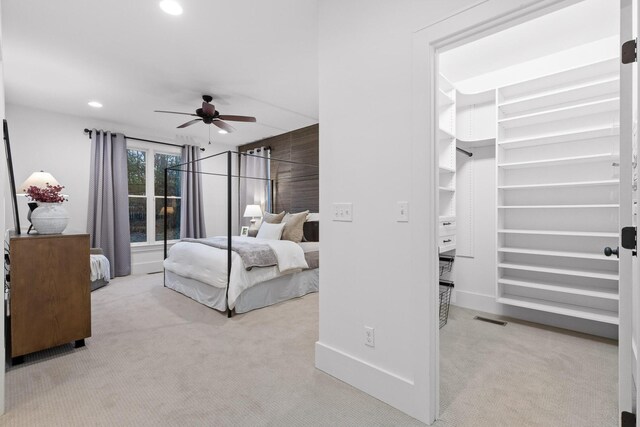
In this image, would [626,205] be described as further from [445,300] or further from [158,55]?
[158,55]

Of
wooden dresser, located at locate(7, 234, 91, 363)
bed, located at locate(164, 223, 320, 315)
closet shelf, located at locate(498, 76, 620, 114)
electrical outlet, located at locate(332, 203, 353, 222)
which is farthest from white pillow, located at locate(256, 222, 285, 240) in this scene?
closet shelf, located at locate(498, 76, 620, 114)

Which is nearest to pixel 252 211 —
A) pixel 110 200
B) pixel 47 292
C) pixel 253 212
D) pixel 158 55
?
pixel 253 212

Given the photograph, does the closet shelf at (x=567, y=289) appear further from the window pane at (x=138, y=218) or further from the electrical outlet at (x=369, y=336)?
the window pane at (x=138, y=218)

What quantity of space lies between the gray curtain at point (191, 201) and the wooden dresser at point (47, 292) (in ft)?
11.5

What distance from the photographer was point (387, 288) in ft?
5.96

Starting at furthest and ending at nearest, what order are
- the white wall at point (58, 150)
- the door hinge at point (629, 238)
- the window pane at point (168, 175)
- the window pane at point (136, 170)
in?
1. the window pane at point (168, 175)
2. the window pane at point (136, 170)
3. the white wall at point (58, 150)
4. the door hinge at point (629, 238)

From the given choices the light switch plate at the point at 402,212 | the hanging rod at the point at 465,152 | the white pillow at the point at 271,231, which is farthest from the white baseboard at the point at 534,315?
the white pillow at the point at 271,231

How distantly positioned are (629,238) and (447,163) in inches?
80.5

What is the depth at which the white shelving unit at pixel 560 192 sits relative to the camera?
2652 mm

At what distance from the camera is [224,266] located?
11.1 ft

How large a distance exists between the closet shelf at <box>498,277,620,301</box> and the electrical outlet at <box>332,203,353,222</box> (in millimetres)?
1964

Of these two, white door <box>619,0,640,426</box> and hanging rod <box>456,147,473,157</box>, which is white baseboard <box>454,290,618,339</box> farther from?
white door <box>619,0,640,426</box>

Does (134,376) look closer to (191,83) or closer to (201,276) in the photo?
(201,276)

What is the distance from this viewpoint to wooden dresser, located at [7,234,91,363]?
221 centimetres
